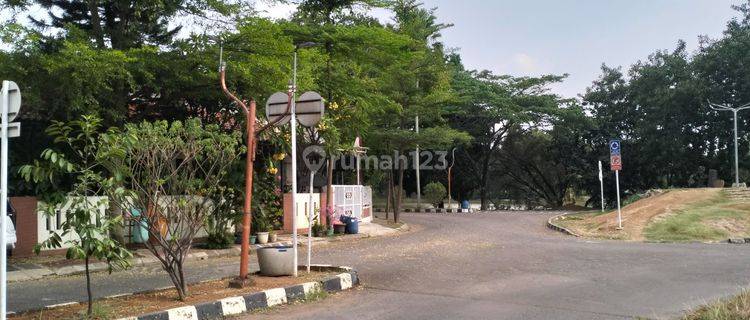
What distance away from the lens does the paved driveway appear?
7461mm

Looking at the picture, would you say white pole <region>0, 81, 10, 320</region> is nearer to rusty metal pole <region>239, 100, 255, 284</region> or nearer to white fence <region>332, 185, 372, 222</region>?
rusty metal pole <region>239, 100, 255, 284</region>

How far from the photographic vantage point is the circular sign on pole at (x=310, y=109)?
973 centimetres

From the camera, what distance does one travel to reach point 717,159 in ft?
132

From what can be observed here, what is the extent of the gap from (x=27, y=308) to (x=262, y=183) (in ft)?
33.1

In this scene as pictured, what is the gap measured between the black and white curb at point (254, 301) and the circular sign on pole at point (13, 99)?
7.77 ft


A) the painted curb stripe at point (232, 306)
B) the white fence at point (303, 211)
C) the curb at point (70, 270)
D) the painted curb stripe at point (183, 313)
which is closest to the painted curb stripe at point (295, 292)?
the painted curb stripe at point (232, 306)

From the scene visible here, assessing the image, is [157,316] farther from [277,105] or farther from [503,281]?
[503,281]

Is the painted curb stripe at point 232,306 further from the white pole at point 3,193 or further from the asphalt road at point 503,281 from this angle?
the white pole at point 3,193

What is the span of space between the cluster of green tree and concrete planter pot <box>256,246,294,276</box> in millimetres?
4521

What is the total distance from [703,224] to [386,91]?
484 inches

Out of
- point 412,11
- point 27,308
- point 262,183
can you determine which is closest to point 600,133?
point 412,11

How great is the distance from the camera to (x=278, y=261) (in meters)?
9.66

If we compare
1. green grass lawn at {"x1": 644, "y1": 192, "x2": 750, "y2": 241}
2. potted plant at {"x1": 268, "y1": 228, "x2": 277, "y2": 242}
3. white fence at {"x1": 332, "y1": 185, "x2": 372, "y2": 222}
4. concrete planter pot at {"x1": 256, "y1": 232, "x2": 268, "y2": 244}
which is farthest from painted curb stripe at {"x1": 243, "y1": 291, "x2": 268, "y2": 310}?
white fence at {"x1": 332, "y1": 185, "x2": 372, "y2": 222}

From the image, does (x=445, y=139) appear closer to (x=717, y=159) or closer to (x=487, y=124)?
(x=487, y=124)
